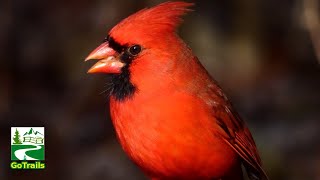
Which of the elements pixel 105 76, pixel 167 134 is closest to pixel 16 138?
pixel 105 76

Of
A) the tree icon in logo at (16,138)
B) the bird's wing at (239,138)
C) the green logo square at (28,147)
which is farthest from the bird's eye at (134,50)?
the tree icon in logo at (16,138)

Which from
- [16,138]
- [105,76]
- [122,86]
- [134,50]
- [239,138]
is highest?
[134,50]

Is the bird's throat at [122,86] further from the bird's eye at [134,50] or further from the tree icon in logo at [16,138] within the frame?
the tree icon in logo at [16,138]

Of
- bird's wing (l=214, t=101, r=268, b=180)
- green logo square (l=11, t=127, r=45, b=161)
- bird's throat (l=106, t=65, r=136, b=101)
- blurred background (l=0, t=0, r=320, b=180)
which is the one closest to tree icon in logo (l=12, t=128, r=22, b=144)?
green logo square (l=11, t=127, r=45, b=161)

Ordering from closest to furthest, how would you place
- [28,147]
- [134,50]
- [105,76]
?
[134,50]
[28,147]
[105,76]

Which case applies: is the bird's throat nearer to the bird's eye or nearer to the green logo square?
the bird's eye

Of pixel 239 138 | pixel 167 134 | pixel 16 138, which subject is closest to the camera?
pixel 167 134

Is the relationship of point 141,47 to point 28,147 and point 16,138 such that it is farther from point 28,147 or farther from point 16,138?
point 16,138
